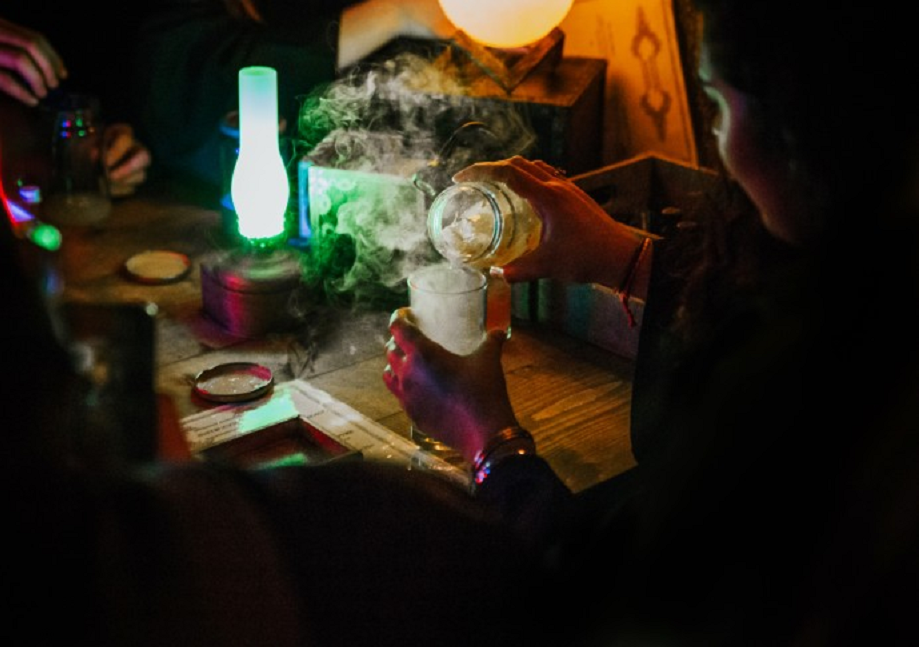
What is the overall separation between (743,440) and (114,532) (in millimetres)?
576

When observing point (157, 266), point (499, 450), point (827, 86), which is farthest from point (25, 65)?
point (827, 86)

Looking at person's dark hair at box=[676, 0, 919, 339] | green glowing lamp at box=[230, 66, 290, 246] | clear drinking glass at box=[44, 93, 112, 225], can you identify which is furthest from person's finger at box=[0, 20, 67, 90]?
person's dark hair at box=[676, 0, 919, 339]

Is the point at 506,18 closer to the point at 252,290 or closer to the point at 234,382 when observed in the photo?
the point at 252,290

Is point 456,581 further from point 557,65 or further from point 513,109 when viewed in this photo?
point 557,65

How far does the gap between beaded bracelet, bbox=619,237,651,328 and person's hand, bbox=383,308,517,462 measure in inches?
21.7

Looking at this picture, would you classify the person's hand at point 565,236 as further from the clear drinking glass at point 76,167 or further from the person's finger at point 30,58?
the person's finger at point 30,58

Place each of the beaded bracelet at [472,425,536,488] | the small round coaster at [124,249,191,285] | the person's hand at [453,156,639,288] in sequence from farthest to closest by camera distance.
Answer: the small round coaster at [124,249,191,285] < the person's hand at [453,156,639,288] < the beaded bracelet at [472,425,536,488]

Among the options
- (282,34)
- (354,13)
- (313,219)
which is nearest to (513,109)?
(313,219)

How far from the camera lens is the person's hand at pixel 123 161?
134 inches

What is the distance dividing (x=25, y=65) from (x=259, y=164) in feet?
3.79

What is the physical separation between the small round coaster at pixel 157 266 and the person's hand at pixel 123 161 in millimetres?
552

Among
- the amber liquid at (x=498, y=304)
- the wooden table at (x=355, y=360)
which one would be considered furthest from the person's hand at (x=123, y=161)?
the amber liquid at (x=498, y=304)

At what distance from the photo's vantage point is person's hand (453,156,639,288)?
2.26 m

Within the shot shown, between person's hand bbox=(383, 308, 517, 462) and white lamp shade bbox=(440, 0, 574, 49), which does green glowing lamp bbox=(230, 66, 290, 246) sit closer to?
white lamp shade bbox=(440, 0, 574, 49)
